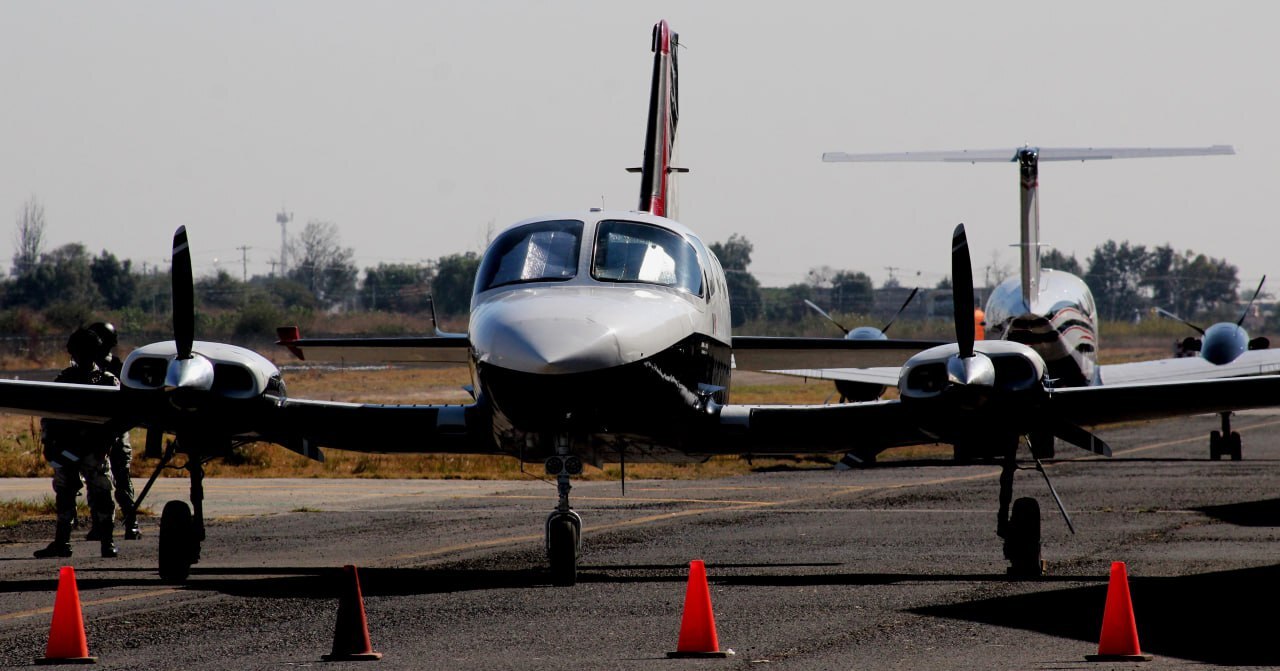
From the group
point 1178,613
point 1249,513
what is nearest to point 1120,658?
point 1178,613

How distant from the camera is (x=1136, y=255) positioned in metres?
180

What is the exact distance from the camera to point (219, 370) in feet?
45.6

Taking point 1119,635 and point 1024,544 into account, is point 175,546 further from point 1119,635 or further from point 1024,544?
point 1119,635

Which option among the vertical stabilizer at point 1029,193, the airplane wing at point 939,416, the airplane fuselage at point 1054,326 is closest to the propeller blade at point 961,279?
the airplane wing at point 939,416

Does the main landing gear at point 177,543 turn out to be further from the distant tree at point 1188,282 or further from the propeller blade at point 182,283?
the distant tree at point 1188,282

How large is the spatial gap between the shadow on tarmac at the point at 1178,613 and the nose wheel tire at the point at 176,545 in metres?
6.23

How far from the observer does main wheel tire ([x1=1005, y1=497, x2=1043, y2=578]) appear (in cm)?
1334

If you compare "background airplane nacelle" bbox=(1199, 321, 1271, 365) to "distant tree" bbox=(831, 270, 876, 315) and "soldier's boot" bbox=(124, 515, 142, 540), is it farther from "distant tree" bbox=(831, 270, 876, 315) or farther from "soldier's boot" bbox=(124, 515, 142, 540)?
"distant tree" bbox=(831, 270, 876, 315)

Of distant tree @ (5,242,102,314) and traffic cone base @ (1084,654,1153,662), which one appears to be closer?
traffic cone base @ (1084,654,1153,662)

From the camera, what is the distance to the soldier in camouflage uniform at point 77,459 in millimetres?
15818

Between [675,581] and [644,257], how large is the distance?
281cm

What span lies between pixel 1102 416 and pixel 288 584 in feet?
23.8

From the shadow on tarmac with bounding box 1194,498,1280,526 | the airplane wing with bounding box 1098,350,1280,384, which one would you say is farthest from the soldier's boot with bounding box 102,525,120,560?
the airplane wing with bounding box 1098,350,1280,384

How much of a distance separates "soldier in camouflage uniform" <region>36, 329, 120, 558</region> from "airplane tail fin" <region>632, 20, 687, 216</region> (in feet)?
24.8
